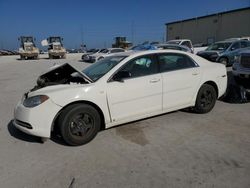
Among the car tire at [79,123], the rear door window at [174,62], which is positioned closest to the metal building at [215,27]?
the rear door window at [174,62]

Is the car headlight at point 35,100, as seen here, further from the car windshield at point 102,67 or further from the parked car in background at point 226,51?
the parked car in background at point 226,51

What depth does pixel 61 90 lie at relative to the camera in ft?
12.8

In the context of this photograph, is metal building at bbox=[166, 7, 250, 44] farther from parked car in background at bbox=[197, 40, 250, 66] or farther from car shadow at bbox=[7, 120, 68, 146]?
→ car shadow at bbox=[7, 120, 68, 146]

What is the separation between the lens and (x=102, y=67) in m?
4.86

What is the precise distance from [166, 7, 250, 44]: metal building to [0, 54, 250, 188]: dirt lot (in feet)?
121

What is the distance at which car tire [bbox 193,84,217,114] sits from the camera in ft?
17.5

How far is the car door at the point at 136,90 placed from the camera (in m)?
4.26

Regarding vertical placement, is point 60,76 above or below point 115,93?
above

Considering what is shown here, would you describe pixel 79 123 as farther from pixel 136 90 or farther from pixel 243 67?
pixel 243 67

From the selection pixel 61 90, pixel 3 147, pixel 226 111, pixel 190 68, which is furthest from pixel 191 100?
pixel 3 147

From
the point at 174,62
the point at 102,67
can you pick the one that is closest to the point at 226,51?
the point at 174,62

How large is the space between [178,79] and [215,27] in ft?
132

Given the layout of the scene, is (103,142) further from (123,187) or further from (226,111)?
(226,111)

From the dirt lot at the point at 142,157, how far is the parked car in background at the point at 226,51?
10.2 m
